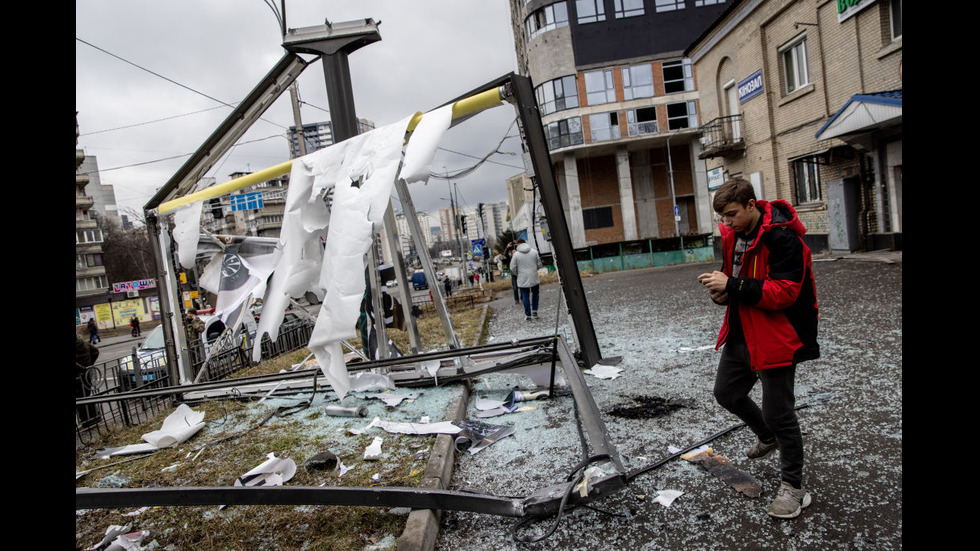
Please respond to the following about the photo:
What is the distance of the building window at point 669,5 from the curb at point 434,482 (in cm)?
3743

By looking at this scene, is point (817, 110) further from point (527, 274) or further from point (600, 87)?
point (600, 87)

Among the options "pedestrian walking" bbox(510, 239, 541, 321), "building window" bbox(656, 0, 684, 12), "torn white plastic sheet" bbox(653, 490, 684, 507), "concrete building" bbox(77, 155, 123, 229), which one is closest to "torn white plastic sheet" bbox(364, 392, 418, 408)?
"torn white plastic sheet" bbox(653, 490, 684, 507)

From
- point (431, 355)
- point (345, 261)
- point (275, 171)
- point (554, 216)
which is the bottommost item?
point (431, 355)

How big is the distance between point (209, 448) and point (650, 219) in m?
37.9

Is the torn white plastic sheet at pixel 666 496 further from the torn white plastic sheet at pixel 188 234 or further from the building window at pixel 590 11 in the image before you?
the building window at pixel 590 11

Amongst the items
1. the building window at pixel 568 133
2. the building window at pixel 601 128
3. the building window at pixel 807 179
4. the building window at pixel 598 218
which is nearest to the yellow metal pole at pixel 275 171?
the building window at pixel 807 179

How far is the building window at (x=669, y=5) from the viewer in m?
35.0

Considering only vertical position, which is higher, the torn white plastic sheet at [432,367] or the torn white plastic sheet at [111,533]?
the torn white plastic sheet at [432,367]

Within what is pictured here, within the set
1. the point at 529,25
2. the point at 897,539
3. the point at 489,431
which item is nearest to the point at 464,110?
the point at 489,431

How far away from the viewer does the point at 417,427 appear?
4.71m

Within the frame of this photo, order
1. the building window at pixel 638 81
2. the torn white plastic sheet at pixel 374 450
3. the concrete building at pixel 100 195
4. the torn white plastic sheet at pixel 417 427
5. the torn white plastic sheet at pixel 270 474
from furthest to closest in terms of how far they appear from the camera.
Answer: the concrete building at pixel 100 195 < the building window at pixel 638 81 < the torn white plastic sheet at pixel 417 427 < the torn white plastic sheet at pixel 374 450 < the torn white plastic sheet at pixel 270 474

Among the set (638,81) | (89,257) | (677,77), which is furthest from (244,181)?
(89,257)

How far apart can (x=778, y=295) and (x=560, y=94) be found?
3615 cm
